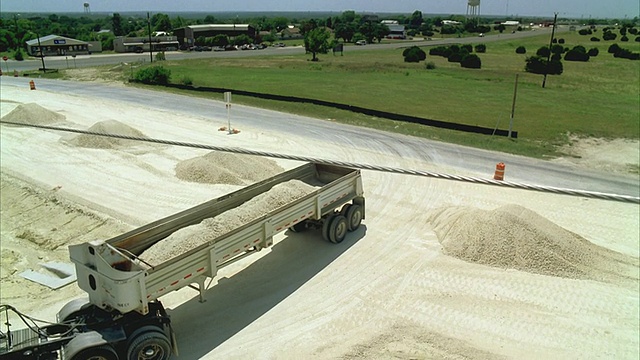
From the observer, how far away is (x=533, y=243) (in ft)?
45.4

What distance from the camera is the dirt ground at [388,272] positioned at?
34.6ft

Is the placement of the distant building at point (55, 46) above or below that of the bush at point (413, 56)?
above

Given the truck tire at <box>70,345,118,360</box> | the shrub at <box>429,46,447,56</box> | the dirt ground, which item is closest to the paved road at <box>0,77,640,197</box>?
the dirt ground

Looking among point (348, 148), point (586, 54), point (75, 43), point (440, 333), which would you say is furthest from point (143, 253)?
point (75, 43)

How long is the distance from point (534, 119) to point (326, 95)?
15804 mm

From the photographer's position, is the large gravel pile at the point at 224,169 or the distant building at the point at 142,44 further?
the distant building at the point at 142,44

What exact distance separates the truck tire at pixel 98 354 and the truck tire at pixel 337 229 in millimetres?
7119

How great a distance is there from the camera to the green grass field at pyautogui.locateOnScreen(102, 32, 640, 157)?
96.5 ft

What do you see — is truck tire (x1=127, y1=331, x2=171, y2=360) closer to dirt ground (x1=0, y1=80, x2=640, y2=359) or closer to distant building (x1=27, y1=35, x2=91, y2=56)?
dirt ground (x1=0, y1=80, x2=640, y2=359)

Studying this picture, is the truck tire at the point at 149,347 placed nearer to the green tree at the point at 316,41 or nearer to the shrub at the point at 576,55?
the green tree at the point at 316,41

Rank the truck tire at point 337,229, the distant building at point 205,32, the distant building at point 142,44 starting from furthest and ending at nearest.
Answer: the distant building at point 205,32, the distant building at point 142,44, the truck tire at point 337,229

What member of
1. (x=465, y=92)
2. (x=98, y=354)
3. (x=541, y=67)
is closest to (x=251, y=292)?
(x=98, y=354)

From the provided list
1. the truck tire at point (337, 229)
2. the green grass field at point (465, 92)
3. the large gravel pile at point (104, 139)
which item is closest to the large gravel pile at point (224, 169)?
the large gravel pile at point (104, 139)

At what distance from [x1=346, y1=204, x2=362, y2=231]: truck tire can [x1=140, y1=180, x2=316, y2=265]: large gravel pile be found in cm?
160
